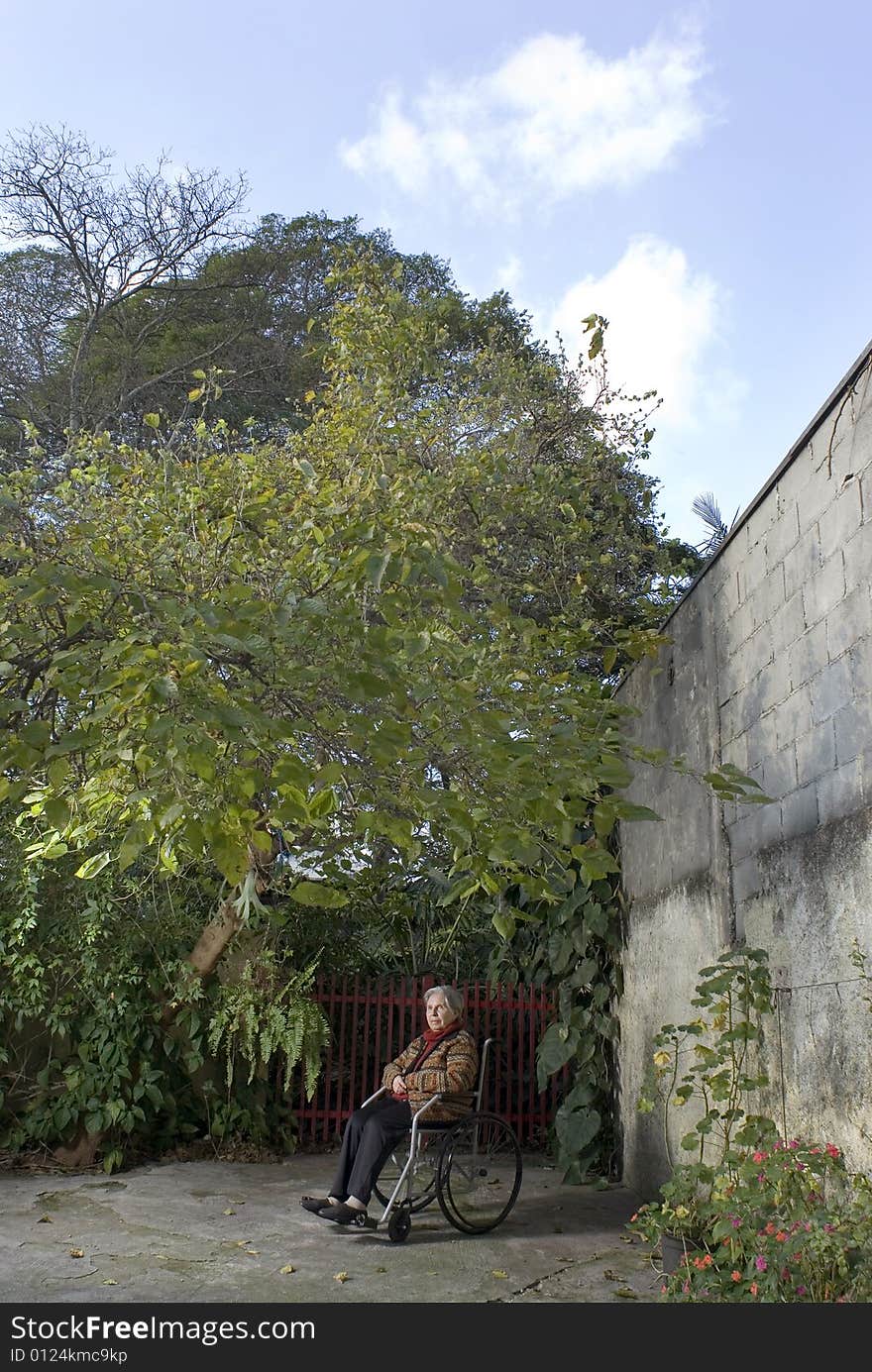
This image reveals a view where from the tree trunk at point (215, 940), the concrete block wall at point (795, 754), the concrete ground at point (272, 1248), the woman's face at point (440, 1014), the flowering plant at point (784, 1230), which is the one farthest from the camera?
the tree trunk at point (215, 940)

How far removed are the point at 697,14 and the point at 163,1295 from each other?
22.6 ft

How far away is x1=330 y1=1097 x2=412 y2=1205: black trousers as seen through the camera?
5219 millimetres

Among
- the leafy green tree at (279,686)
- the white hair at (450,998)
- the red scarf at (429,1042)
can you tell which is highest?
the leafy green tree at (279,686)

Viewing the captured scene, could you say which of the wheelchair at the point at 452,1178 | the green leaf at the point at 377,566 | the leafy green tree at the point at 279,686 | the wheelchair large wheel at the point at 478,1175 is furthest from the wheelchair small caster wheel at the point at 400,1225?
the green leaf at the point at 377,566

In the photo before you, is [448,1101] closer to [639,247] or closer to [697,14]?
[639,247]

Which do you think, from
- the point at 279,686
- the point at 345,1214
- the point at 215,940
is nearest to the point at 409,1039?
the point at 215,940

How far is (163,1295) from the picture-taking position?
4043 millimetres

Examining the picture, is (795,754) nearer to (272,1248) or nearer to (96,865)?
(96,865)

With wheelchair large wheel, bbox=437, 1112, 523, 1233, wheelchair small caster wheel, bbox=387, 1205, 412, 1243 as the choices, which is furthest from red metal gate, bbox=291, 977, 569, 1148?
wheelchair small caster wheel, bbox=387, 1205, 412, 1243

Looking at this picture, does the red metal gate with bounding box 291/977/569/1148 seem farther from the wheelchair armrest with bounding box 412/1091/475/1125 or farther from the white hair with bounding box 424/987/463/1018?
the wheelchair armrest with bounding box 412/1091/475/1125

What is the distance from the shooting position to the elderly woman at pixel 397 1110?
522 centimetres

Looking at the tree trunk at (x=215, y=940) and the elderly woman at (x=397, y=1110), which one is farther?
the tree trunk at (x=215, y=940)

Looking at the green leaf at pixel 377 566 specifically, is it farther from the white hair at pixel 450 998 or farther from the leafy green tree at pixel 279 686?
the white hair at pixel 450 998
